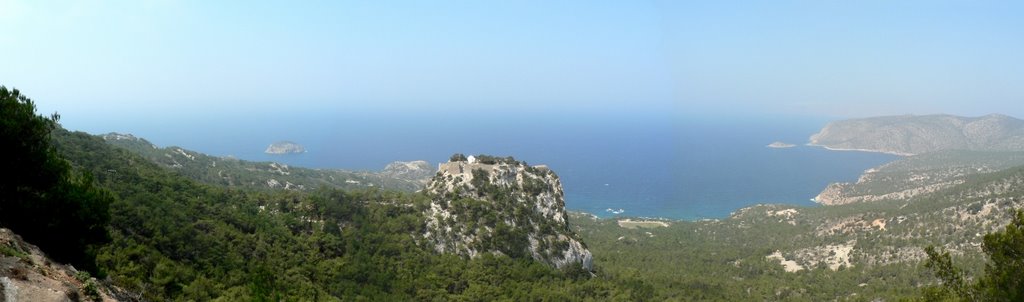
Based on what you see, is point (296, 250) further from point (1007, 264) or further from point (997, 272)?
point (1007, 264)

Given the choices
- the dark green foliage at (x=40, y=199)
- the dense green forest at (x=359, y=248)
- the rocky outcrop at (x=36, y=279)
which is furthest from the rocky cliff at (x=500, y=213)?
the rocky outcrop at (x=36, y=279)

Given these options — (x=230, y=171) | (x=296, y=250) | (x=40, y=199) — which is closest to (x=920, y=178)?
(x=296, y=250)

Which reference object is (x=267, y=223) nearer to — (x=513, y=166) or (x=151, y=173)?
(x=151, y=173)

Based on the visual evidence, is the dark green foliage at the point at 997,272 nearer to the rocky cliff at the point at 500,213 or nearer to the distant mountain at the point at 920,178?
the rocky cliff at the point at 500,213

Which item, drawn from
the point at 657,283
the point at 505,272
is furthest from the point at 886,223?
the point at 505,272

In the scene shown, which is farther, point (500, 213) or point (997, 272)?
point (500, 213)

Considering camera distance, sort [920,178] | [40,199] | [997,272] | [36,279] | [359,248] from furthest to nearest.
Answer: [920,178] < [359,248] < [997,272] < [40,199] < [36,279]

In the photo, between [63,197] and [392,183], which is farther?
[392,183]

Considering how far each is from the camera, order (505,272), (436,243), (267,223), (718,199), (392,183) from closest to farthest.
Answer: (267,223) → (505,272) → (436,243) → (392,183) → (718,199)
